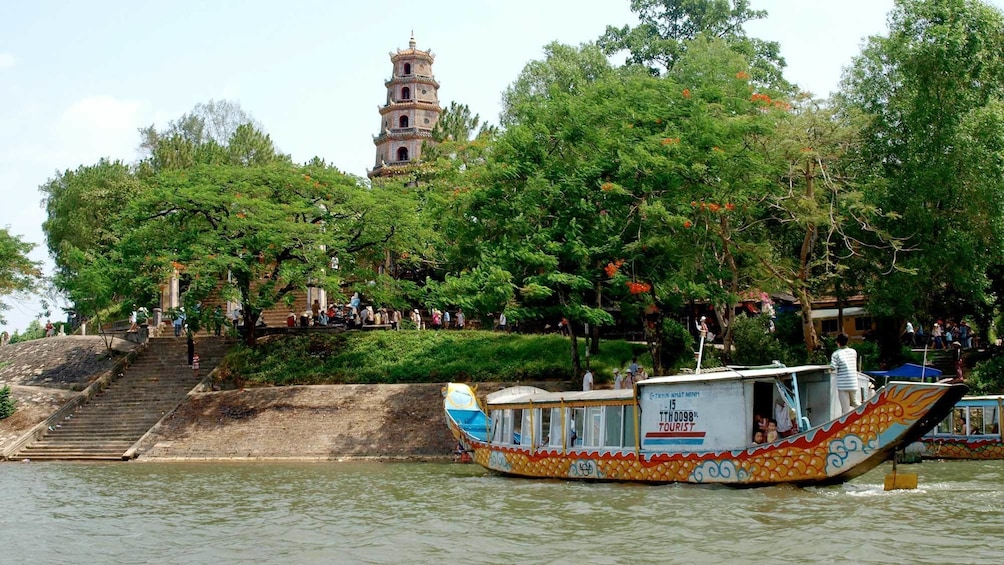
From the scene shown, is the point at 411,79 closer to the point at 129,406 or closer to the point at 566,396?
the point at 129,406

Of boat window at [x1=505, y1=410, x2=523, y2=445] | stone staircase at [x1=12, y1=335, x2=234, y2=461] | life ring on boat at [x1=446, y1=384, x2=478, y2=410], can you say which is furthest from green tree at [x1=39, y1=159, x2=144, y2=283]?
boat window at [x1=505, y1=410, x2=523, y2=445]

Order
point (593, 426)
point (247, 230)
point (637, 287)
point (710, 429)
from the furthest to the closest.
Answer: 1. point (247, 230)
2. point (637, 287)
3. point (593, 426)
4. point (710, 429)

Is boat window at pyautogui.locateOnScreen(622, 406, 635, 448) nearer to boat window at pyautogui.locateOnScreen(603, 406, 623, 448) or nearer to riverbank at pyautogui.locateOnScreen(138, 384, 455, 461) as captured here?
boat window at pyautogui.locateOnScreen(603, 406, 623, 448)

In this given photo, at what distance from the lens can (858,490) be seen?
1734 cm

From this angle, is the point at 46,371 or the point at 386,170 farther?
the point at 386,170

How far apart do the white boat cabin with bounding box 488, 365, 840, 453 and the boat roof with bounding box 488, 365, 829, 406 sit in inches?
0.7

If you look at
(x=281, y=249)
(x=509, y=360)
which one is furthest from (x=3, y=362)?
(x=509, y=360)

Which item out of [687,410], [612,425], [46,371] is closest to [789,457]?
[687,410]

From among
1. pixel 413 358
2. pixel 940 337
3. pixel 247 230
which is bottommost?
pixel 413 358

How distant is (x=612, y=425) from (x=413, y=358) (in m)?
14.1

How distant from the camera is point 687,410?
18703 millimetres

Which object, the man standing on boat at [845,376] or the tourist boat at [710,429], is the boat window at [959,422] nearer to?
the tourist boat at [710,429]

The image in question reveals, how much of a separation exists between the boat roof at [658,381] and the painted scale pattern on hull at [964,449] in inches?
249

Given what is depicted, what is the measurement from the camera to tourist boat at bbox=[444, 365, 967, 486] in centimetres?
1620
